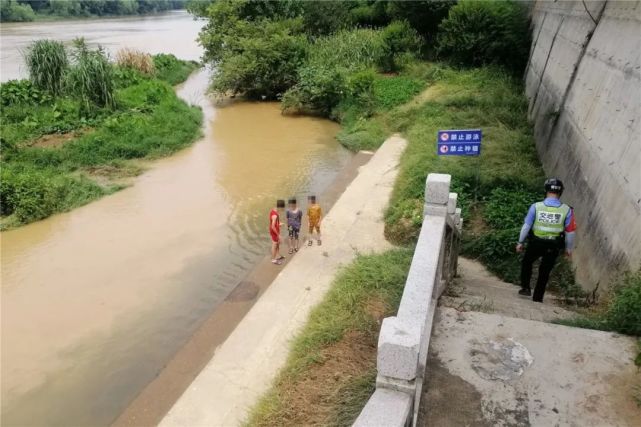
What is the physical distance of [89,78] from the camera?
49.8ft

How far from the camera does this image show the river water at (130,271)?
5730mm

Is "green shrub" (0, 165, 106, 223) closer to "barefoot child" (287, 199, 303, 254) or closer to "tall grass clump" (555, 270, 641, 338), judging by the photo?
"barefoot child" (287, 199, 303, 254)

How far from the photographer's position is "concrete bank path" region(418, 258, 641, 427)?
2.93 meters

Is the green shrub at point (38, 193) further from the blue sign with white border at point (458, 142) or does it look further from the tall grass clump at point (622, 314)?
the tall grass clump at point (622, 314)

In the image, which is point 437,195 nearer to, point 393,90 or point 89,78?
point 393,90

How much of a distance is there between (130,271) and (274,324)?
3417 millimetres

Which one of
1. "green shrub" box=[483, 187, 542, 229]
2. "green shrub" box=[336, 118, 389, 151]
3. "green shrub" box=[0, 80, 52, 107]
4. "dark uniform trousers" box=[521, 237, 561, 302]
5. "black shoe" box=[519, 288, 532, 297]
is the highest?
"dark uniform trousers" box=[521, 237, 561, 302]

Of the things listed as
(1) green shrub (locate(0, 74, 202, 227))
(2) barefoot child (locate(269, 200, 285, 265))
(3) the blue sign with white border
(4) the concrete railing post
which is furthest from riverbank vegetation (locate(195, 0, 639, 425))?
(1) green shrub (locate(0, 74, 202, 227))

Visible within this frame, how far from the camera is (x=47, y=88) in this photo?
16109mm

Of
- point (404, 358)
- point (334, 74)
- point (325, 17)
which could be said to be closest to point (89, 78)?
point (334, 74)

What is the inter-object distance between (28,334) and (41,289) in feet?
4.01

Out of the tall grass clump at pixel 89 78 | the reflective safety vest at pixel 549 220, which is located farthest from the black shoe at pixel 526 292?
the tall grass clump at pixel 89 78

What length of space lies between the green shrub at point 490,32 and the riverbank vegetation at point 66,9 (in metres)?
52.9

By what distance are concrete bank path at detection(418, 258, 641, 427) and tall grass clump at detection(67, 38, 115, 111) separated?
1501 centimetres
